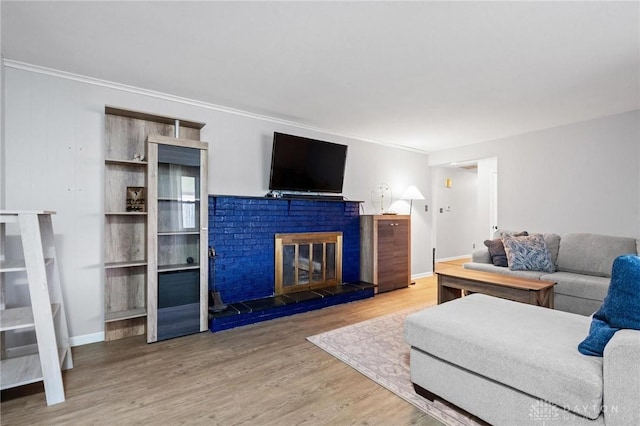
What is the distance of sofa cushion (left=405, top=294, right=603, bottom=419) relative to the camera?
1318 mm

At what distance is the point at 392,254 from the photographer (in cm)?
475

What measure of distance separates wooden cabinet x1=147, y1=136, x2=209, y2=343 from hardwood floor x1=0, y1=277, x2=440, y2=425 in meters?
0.22

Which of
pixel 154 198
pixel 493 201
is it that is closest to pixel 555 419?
pixel 154 198

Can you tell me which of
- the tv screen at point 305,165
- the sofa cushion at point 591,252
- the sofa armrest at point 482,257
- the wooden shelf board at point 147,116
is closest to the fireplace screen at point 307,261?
the tv screen at point 305,165

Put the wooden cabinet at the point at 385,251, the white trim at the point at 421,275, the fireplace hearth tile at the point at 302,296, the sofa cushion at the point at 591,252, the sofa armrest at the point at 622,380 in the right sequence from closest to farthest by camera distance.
Result: the sofa armrest at the point at 622,380 → the sofa cushion at the point at 591,252 → the fireplace hearth tile at the point at 302,296 → the wooden cabinet at the point at 385,251 → the white trim at the point at 421,275

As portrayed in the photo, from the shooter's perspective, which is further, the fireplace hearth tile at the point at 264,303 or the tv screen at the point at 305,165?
the tv screen at the point at 305,165

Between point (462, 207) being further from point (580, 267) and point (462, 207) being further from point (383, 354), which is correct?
point (383, 354)

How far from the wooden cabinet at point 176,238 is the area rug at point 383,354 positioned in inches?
49.0

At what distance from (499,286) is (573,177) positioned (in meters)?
2.28

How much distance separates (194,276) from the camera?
3016 mm

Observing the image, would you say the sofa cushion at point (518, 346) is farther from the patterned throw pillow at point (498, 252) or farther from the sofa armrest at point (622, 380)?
the patterned throw pillow at point (498, 252)

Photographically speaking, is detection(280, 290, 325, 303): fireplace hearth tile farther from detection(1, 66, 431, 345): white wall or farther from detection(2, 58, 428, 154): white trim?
detection(2, 58, 428, 154): white trim

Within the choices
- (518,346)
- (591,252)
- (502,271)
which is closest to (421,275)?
(502,271)

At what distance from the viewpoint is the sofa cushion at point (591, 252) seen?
346 centimetres
